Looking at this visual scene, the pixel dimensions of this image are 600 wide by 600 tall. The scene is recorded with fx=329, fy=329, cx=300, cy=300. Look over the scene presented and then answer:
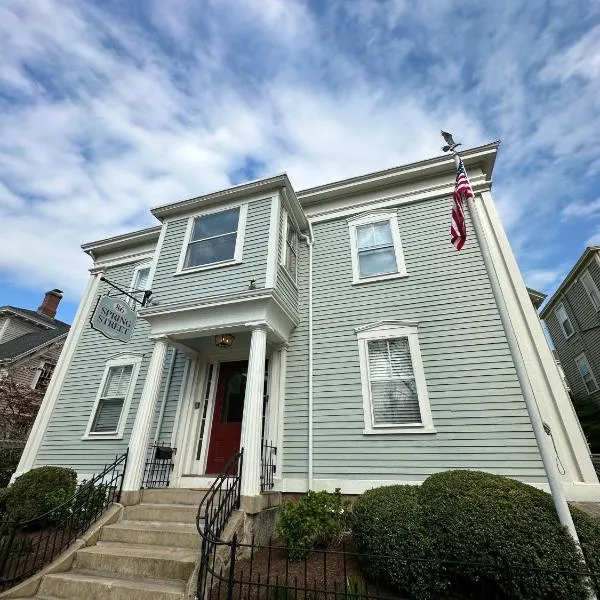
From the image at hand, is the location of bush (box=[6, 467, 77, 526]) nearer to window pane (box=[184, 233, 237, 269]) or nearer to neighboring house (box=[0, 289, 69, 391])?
window pane (box=[184, 233, 237, 269])

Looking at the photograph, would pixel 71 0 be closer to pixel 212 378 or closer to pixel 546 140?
pixel 212 378

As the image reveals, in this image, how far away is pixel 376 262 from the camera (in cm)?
813

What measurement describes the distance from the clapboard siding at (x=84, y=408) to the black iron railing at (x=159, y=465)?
137 centimetres

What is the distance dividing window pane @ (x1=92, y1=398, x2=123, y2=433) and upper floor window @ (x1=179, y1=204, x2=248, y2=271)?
410 cm

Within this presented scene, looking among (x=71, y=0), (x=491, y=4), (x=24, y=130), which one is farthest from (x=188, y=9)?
(x=491, y=4)

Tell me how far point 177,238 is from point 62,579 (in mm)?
6674

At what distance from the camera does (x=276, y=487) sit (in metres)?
6.22

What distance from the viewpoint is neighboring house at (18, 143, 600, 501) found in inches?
229

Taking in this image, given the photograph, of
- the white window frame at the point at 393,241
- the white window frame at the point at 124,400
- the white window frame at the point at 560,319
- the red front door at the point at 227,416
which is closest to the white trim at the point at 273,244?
the white window frame at the point at 393,241

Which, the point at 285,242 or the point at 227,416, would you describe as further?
the point at 285,242

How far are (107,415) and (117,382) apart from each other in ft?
2.80

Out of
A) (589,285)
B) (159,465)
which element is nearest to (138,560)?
(159,465)

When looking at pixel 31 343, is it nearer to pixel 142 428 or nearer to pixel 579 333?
pixel 142 428

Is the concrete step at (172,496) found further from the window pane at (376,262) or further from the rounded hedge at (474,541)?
the window pane at (376,262)
